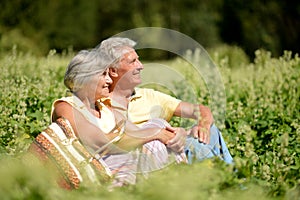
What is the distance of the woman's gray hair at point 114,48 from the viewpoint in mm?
5688

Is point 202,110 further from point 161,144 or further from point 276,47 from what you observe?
point 276,47

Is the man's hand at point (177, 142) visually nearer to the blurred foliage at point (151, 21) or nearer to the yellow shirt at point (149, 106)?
the yellow shirt at point (149, 106)

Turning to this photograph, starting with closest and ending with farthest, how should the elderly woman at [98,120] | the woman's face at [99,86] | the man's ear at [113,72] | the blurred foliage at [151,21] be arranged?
the elderly woman at [98,120]
the woman's face at [99,86]
the man's ear at [113,72]
the blurred foliage at [151,21]

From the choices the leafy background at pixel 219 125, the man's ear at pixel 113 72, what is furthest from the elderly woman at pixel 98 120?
the leafy background at pixel 219 125

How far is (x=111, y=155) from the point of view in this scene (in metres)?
5.32

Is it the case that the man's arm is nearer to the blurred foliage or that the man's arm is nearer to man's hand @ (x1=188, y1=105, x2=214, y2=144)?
man's hand @ (x1=188, y1=105, x2=214, y2=144)

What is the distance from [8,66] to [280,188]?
568 centimetres

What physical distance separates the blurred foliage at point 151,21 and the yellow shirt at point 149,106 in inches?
343

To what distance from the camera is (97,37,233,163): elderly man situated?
5.43m

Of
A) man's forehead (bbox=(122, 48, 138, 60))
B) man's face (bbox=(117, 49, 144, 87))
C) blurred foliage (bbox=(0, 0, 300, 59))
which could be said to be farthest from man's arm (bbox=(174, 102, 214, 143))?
blurred foliage (bbox=(0, 0, 300, 59))

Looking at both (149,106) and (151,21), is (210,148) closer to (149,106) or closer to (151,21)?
(149,106)

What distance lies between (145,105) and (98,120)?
0.64 meters

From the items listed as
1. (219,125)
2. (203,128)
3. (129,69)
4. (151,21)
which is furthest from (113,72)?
(151,21)

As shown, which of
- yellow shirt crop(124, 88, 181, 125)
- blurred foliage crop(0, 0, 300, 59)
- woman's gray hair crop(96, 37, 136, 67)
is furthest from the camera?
blurred foliage crop(0, 0, 300, 59)
